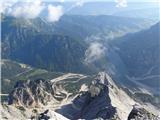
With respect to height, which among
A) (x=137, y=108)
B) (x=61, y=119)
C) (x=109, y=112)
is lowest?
(x=109, y=112)

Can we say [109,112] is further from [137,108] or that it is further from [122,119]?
[137,108]

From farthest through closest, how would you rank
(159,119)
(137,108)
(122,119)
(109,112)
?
1. (109,112)
2. (122,119)
3. (137,108)
4. (159,119)

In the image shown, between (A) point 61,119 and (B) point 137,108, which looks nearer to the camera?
(B) point 137,108

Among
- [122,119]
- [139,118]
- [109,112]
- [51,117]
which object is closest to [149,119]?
[139,118]

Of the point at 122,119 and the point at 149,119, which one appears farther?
the point at 122,119

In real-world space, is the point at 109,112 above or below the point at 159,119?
below

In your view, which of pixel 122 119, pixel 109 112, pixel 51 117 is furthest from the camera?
pixel 109 112

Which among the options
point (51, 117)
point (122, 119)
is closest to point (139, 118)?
point (51, 117)

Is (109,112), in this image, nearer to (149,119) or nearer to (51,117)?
(51,117)

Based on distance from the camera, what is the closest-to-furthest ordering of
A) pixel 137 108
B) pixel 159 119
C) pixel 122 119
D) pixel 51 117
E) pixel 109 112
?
pixel 159 119 → pixel 137 108 → pixel 51 117 → pixel 122 119 → pixel 109 112
